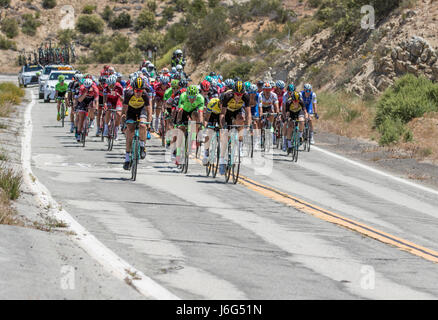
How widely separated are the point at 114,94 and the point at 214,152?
6.06 meters

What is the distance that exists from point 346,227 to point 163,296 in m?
5.67

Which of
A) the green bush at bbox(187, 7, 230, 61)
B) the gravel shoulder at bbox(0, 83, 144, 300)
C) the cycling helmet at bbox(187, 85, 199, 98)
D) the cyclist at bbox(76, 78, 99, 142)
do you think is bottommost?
the gravel shoulder at bbox(0, 83, 144, 300)

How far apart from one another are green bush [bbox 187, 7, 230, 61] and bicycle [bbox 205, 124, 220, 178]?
40.5 m

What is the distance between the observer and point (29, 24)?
98250mm

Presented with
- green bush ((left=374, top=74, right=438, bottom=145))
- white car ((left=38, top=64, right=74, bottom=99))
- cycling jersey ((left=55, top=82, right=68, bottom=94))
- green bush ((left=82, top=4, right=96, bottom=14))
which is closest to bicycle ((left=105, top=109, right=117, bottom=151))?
cycling jersey ((left=55, top=82, right=68, bottom=94))

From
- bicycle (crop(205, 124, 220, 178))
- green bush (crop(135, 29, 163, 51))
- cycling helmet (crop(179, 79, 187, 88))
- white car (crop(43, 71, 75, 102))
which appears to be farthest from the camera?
green bush (crop(135, 29, 163, 51))

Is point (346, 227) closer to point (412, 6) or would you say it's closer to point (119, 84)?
point (119, 84)

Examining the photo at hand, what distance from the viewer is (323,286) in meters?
8.46

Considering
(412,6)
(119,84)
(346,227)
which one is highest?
(412,6)

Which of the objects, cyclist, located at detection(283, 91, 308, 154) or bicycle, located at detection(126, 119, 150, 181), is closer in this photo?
bicycle, located at detection(126, 119, 150, 181)

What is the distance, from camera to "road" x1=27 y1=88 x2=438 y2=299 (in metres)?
8.60

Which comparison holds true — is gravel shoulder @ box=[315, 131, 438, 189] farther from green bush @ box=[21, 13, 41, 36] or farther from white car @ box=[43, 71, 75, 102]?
green bush @ box=[21, 13, 41, 36]

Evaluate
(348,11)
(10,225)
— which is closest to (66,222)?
(10,225)

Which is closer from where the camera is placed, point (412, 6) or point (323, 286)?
point (323, 286)
